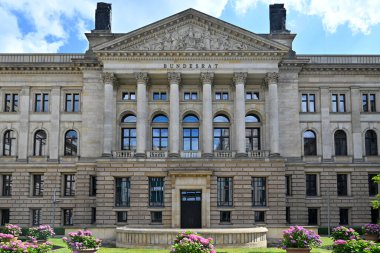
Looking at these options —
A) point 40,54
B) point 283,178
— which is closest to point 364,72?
point 283,178

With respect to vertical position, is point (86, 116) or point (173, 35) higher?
point (173, 35)

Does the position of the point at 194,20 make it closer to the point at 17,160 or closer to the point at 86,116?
the point at 86,116

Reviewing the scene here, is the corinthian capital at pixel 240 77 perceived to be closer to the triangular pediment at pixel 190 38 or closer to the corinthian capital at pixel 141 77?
the triangular pediment at pixel 190 38

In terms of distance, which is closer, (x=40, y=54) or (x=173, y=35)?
(x=173, y=35)

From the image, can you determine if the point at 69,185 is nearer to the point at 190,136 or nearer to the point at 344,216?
the point at 190,136

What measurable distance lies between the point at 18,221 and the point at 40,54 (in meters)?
20.3

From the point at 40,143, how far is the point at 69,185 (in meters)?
6.21

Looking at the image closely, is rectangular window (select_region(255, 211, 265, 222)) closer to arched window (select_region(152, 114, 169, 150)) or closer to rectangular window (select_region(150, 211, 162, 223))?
rectangular window (select_region(150, 211, 162, 223))

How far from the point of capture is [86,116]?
5675cm

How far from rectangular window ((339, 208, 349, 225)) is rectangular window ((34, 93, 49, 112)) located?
3743 cm

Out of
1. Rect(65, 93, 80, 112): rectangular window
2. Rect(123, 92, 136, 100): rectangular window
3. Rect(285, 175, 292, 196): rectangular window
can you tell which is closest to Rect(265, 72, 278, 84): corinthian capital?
Rect(285, 175, 292, 196): rectangular window

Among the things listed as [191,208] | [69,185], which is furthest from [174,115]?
[69,185]

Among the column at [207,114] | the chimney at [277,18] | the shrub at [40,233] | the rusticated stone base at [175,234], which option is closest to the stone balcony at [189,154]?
the column at [207,114]

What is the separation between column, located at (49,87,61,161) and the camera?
57469 mm
